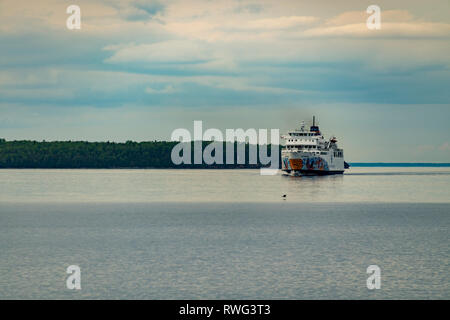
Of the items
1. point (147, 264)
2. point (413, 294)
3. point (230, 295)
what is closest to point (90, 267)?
point (147, 264)

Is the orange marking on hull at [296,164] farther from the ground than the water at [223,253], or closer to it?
farther from the ground

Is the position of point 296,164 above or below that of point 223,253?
above

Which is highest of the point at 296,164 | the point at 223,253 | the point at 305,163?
the point at 305,163

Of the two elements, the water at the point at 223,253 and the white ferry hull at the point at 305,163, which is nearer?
the water at the point at 223,253

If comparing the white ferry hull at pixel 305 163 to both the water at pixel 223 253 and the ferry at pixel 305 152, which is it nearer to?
the ferry at pixel 305 152

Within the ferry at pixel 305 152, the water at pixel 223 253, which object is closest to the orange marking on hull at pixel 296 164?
the ferry at pixel 305 152

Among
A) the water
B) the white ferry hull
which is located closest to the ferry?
the white ferry hull

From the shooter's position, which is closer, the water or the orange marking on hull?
the water

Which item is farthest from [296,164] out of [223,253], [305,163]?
[223,253]

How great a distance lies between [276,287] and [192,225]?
22859 millimetres

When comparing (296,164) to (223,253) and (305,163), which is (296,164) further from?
(223,253)

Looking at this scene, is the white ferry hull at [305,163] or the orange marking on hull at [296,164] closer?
the white ferry hull at [305,163]

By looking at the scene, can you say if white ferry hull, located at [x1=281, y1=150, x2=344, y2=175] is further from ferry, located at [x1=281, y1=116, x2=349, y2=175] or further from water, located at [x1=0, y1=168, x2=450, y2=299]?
water, located at [x1=0, y1=168, x2=450, y2=299]
